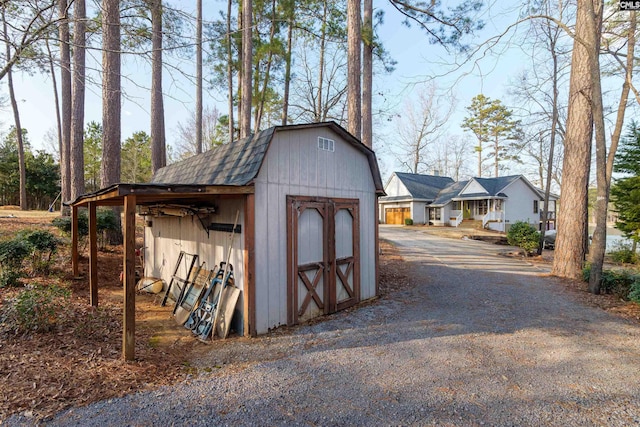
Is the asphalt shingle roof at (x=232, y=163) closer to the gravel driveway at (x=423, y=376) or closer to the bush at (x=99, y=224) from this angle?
the gravel driveway at (x=423, y=376)

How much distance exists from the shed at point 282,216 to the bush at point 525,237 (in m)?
10.3

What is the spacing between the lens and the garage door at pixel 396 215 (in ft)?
93.3

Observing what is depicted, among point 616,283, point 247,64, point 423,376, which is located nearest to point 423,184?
point 247,64

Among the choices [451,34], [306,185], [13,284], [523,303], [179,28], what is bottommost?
[523,303]

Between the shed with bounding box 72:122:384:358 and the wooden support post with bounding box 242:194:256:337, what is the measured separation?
1 centimetres

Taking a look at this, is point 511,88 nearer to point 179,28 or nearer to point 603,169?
point 603,169

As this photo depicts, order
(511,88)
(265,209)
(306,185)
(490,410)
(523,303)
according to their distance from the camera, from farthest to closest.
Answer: (511,88) < (523,303) < (306,185) < (265,209) < (490,410)

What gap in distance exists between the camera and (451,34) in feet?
29.9

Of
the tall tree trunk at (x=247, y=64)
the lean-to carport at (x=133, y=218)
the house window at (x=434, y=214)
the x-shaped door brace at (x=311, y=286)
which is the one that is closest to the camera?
the lean-to carport at (x=133, y=218)

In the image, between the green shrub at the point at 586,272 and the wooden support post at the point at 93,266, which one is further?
the green shrub at the point at 586,272

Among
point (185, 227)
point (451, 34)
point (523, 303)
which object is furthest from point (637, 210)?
point (185, 227)

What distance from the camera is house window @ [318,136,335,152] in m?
5.53

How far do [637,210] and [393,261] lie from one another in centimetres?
730

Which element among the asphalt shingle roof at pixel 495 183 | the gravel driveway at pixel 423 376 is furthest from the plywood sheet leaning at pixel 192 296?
the asphalt shingle roof at pixel 495 183
